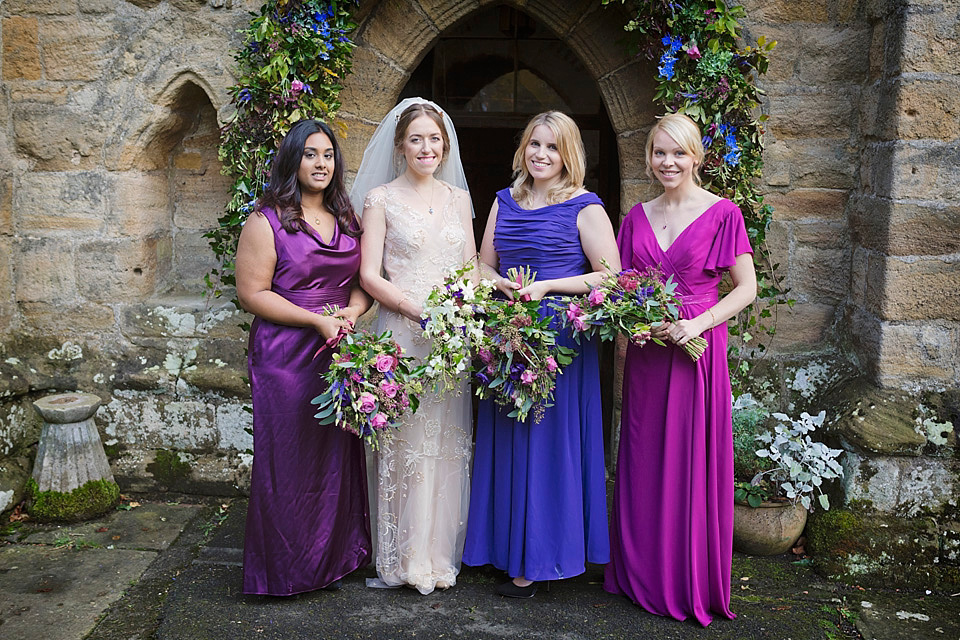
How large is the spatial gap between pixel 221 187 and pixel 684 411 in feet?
9.97

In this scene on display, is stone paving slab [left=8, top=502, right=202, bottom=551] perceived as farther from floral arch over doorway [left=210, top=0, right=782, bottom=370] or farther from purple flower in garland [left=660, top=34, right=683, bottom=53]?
purple flower in garland [left=660, top=34, right=683, bottom=53]

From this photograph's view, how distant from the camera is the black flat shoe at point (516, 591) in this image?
3.77 m

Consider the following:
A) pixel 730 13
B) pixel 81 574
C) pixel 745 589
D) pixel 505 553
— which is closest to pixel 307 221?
pixel 505 553

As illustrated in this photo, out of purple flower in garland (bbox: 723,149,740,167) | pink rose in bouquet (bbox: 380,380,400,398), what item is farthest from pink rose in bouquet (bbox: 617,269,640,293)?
purple flower in garland (bbox: 723,149,740,167)

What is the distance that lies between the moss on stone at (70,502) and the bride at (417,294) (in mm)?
1802

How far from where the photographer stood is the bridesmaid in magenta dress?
3.52 metres

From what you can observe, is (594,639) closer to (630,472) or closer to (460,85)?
(630,472)

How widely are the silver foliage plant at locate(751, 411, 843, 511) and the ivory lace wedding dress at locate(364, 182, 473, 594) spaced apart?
1506 millimetres

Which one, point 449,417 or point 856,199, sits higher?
point 856,199

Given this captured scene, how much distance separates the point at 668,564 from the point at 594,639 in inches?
18.0

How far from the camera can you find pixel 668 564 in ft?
11.9

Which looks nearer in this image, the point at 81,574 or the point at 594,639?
the point at 594,639

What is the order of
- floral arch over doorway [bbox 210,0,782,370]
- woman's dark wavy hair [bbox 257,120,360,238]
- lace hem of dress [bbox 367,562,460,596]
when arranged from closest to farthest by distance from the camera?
woman's dark wavy hair [bbox 257,120,360,238], lace hem of dress [bbox 367,562,460,596], floral arch over doorway [bbox 210,0,782,370]

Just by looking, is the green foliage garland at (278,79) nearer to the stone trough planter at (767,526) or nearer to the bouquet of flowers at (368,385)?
the bouquet of flowers at (368,385)
